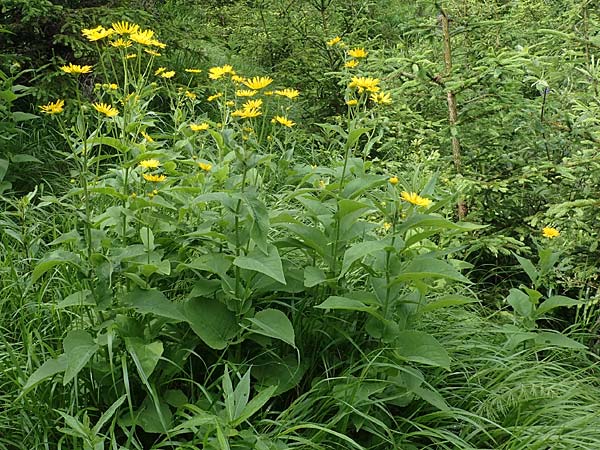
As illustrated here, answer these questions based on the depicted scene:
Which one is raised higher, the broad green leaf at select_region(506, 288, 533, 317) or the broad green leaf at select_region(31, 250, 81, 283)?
the broad green leaf at select_region(31, 250, 81, 283)

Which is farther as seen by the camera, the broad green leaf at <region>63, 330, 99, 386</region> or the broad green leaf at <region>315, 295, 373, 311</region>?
the broad green leaf at <region>315, 295, 373, 311</region>

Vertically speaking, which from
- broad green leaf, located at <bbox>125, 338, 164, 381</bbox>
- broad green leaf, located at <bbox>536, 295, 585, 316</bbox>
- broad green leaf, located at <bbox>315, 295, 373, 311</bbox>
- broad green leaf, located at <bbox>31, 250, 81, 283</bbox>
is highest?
broad green leaf, located at <bbox>315, 295, 373, 311</bbox>

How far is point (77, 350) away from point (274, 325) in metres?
0.51

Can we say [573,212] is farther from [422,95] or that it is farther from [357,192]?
[357,192]

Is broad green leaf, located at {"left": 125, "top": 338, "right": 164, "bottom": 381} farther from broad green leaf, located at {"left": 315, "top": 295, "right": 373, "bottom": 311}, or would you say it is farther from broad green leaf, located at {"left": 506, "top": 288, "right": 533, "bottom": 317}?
broad green leaf, located at {"left": 506, "top": 288, "right": 533, "bottom": 317}

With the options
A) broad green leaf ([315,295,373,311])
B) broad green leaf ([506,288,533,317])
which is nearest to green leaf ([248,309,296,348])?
broad green leaf ([315,295,373,311])

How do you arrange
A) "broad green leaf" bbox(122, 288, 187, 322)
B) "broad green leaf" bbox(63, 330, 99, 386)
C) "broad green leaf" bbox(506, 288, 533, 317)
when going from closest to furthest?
"broad green leaf" bbox(63, 330, 99, 386) → "broad green leaf" bbox(122, 288, 187, 322) → "broad green leaf" bbox(506, 288, 533, 317)

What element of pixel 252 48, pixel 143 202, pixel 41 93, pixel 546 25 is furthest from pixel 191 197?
pixel 252 48

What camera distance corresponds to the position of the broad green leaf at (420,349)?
1856mm

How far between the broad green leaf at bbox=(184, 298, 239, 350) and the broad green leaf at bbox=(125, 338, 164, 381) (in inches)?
4.9

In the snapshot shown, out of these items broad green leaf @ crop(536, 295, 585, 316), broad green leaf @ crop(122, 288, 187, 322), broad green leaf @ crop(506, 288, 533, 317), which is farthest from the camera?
broad green leaf @ crop(506, 288, 533, 317)

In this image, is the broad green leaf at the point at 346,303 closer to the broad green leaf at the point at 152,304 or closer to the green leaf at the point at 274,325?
the green leaf at the point at 274,325

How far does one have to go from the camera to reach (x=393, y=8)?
6293 mm

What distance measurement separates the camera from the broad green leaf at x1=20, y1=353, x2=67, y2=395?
1.78 m
